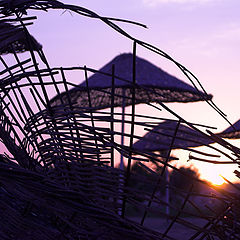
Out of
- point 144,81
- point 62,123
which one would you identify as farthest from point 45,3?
point 144,81

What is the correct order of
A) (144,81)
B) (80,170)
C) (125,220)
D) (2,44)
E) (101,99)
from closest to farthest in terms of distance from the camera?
(125,220) → (80,170) → (2,44) → (144,81) → (101,99)

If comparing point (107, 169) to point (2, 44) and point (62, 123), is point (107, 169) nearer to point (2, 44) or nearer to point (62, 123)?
point (62, 123)

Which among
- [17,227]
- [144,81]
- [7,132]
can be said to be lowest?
[17,227]

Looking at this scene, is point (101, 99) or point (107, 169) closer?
point (107, 169)

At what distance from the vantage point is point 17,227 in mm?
574

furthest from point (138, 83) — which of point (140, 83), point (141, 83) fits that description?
point (141, 83)

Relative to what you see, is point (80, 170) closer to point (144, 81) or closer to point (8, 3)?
point (8, 3)

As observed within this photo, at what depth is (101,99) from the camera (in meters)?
7.62

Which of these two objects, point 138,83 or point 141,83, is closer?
point 141,83

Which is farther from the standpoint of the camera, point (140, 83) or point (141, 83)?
point (140, 83)

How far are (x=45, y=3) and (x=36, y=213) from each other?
0.32 meters

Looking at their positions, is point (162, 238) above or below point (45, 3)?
below

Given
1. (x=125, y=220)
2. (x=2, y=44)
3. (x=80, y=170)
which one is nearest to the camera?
(x=125, y=220)

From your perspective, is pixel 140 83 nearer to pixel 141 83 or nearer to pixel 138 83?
pixel 138 83
